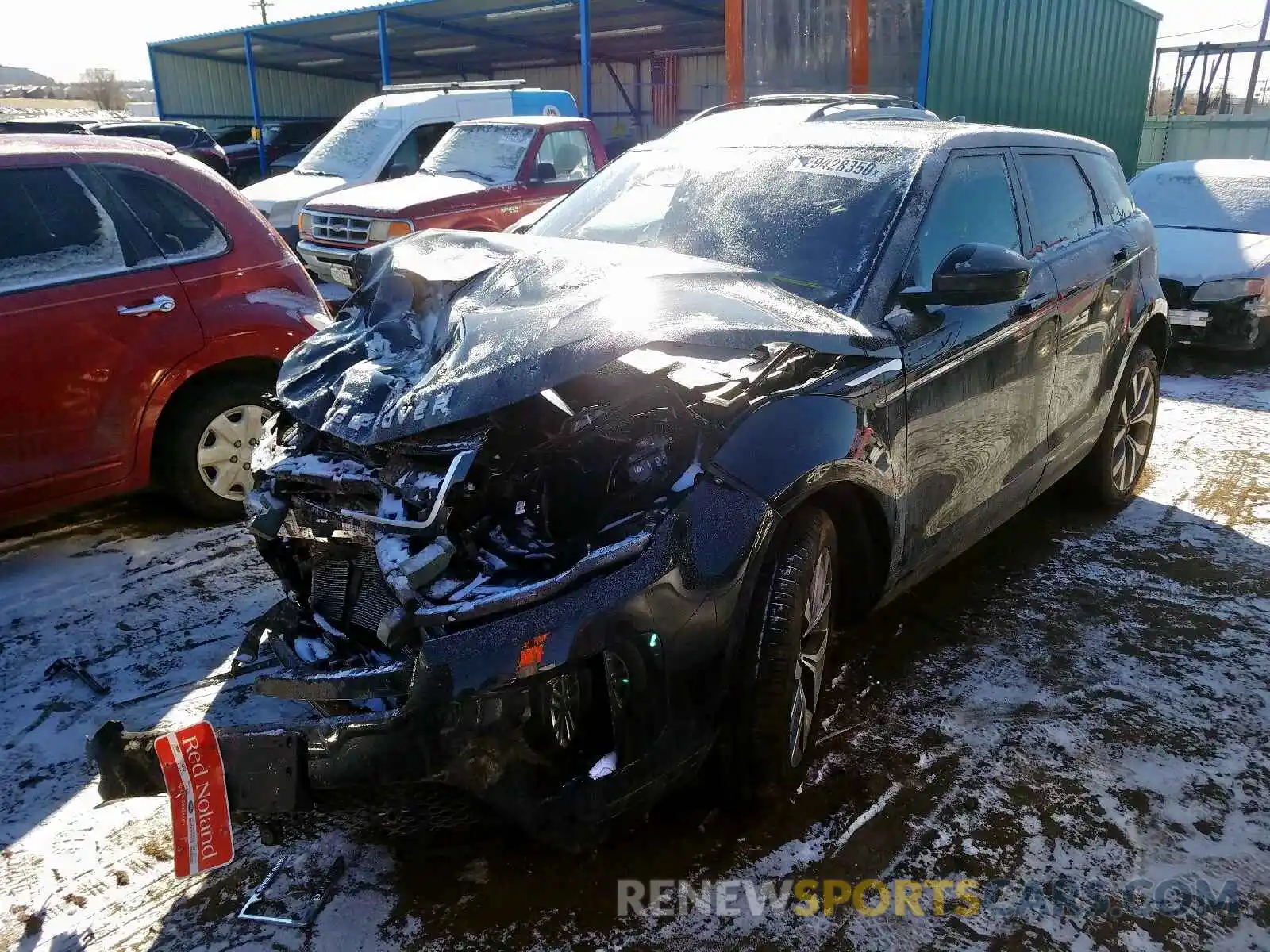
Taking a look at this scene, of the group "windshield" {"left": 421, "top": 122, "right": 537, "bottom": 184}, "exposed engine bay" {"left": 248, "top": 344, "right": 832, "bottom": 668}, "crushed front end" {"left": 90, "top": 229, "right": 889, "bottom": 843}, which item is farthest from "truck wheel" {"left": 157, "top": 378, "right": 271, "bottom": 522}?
"windshield" {"left": 421, "top": 122, "right": 537, "bottom": 184}

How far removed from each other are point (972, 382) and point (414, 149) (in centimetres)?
931

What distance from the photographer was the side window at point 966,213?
3.09m

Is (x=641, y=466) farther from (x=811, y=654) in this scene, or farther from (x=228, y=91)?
(x=228, y=91)

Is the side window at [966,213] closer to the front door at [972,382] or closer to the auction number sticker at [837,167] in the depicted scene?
the front door at [972,382]

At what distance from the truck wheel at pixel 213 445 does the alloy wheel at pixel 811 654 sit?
9.34 ft

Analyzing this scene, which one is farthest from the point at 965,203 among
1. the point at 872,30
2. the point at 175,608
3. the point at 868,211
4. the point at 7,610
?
the point at 872,30

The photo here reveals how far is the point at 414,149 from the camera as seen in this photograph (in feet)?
35.9

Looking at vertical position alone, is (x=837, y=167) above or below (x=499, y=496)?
above

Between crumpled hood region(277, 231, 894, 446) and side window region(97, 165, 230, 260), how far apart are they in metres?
1.42

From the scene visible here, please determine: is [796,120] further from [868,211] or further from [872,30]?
[872,30]

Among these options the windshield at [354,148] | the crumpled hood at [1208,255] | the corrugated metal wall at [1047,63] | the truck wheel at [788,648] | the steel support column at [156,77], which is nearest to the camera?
the truck wheel at [788,648]

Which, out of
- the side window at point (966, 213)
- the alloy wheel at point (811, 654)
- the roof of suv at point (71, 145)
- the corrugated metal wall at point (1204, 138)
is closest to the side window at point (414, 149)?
the roof of suv at point (71, 145)

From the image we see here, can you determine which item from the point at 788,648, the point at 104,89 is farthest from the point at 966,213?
the point at 104,89

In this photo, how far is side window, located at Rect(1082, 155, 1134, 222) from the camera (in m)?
4.40
